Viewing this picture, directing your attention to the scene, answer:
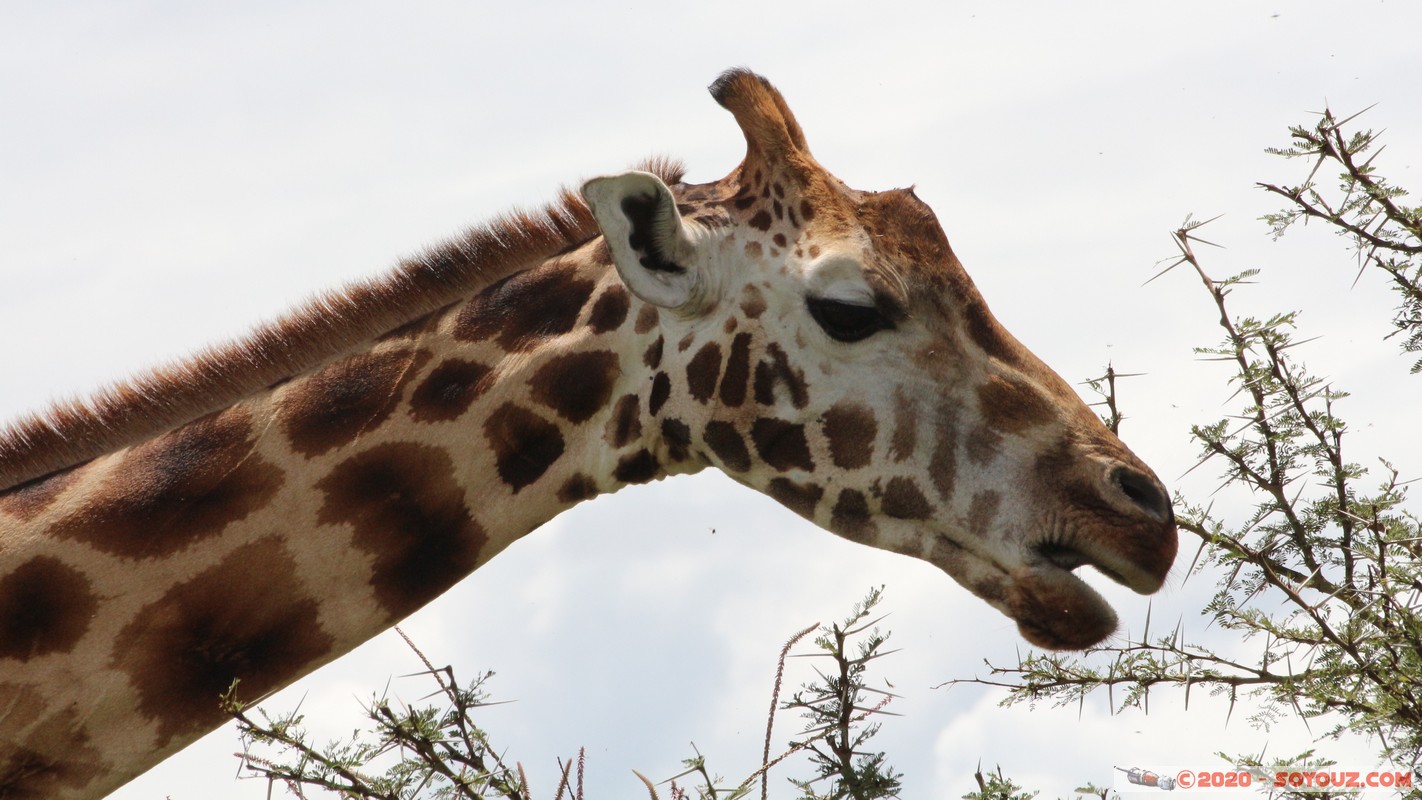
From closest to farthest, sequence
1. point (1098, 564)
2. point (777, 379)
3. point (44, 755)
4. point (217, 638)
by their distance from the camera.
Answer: point (44, 755) → point (217, 638) → point (1098, 564) → point (777, 379)

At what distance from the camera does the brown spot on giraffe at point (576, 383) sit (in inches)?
227

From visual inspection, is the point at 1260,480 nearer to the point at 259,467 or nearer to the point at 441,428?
the point at 441,428

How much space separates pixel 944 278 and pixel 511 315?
1.75 metres

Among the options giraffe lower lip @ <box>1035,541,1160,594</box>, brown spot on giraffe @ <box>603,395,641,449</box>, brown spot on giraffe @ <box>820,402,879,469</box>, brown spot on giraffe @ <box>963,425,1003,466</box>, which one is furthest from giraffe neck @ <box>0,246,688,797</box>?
giraffe lower lip @ <box>1035,541,1160,594</box>

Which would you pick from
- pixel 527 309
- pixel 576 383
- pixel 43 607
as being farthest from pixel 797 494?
pixel 43 607

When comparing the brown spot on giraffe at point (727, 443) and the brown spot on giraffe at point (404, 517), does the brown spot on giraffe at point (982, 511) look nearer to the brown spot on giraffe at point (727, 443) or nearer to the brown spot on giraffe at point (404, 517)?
the brown spot on giraffe at point (727, 443)

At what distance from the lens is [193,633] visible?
532cm

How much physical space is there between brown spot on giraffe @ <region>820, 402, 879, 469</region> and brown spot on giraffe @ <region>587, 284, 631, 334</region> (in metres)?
0.90

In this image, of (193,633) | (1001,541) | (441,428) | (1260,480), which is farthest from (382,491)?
(1260,480)

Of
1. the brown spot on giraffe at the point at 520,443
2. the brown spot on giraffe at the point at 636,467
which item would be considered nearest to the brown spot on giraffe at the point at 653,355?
the brown spot on giraffe at the point at 636,467

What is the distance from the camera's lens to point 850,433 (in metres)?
5.77

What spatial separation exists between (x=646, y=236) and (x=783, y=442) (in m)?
0.97

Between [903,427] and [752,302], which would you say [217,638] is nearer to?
[752,302]

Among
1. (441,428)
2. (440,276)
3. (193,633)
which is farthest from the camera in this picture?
(440,276)
